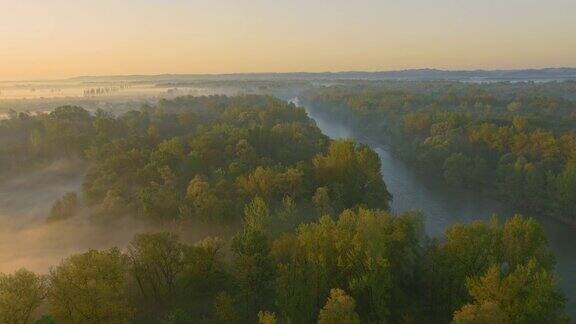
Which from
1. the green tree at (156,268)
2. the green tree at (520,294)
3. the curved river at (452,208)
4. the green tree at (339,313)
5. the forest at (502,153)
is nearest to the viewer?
the green tree at (339,313)

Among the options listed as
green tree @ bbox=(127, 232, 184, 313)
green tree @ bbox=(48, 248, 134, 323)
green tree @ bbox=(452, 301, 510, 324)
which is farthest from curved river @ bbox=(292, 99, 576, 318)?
green tree @ bbox=(48, 248, 134, 323)

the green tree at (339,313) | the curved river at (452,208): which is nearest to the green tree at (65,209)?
the curved river at (452,208)

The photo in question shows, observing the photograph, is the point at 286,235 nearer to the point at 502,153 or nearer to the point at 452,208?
the point at 452,208

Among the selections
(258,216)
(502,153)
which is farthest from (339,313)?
(502,153)

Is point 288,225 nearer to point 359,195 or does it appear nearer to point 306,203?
point 306,203

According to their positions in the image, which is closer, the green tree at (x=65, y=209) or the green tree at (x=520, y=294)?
the green tree at (x=520, y=294)

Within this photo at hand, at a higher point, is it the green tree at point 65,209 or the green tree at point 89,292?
the green tree at point 89,292

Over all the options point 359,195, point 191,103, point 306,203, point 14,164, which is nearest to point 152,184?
→ point 306,203

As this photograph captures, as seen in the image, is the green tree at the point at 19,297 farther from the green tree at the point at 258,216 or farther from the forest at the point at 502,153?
the forest at the point at 502,153
